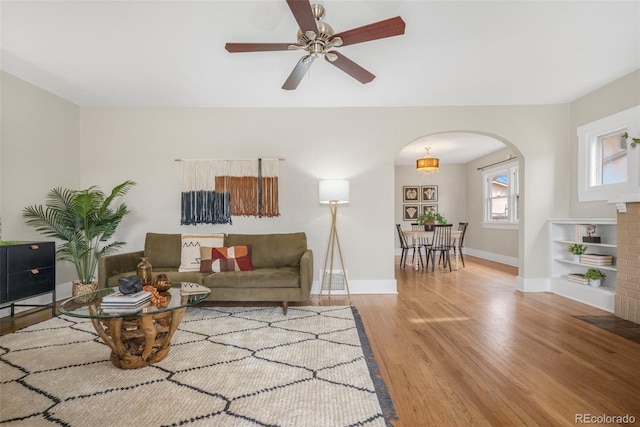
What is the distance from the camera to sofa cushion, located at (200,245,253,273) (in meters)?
3.62

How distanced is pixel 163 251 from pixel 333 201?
2120 millimetres

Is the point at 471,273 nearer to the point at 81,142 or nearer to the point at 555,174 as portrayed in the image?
the point at 555,174

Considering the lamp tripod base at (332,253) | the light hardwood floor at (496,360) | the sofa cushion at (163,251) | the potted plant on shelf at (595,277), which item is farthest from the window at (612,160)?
the sofa cushion at (163,251)

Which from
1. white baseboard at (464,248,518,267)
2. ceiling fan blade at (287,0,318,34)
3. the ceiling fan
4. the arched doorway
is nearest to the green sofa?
the ceiling fan

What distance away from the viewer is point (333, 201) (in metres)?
3.92

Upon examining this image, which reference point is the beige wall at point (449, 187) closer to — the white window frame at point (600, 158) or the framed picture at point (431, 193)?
the framed picture at point (431, 193)

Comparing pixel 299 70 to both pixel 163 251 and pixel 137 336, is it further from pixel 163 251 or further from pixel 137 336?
pixel 163 251

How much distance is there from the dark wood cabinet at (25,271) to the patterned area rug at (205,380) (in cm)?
39

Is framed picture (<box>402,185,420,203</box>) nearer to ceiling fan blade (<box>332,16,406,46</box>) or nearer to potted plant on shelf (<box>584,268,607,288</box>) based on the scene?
potted plant on shelf (<box>584,268,607,288</box>)

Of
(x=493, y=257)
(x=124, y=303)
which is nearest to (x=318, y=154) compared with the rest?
(x=124, y=303)

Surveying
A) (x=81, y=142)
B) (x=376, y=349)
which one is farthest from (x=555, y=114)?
(x=81, y=142)

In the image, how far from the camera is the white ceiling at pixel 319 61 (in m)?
2.40

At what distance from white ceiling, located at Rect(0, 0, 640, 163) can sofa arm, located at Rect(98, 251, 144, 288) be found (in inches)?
76.0

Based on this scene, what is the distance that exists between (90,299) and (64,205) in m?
2.40
